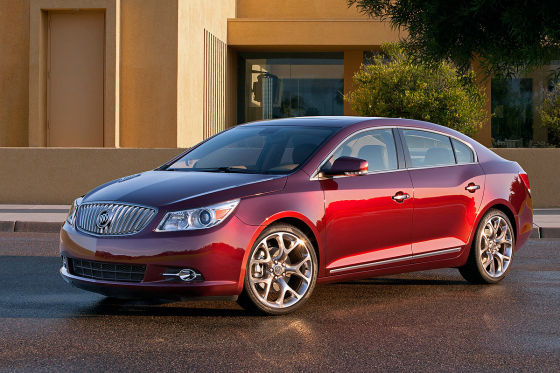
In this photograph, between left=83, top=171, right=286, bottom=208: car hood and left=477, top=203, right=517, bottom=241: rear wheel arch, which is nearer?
left=83, top=171, right=286, bottom=208: car hood

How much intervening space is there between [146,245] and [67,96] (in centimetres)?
1928

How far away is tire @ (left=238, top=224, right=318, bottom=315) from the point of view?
21.7 feet

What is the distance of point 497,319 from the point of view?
268 inches

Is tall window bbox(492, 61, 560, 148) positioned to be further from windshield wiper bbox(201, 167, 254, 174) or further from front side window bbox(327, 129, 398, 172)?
windshield wiper bbox(201, 167, 254, 174)

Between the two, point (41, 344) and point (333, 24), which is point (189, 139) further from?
point (41, 344)

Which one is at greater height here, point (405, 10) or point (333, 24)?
point (333, 24)

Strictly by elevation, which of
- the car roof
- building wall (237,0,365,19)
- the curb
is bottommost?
the curb

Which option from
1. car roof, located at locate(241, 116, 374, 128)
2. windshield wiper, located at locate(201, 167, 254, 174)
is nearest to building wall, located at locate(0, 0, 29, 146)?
car roof, located at locate(241, 116, 374, 128)

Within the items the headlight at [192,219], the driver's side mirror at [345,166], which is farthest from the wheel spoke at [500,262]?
the headlight at [192,219]

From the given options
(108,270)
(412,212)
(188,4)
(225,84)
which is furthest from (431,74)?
(108,270)

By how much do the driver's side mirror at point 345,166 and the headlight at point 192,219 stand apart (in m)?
1.08

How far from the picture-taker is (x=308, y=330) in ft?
20.6

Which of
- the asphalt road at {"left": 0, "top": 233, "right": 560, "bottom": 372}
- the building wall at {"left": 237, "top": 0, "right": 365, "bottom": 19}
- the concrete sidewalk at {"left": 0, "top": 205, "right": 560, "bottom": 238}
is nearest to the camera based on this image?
the asphalt road at {"left": 0, "top": 233, "right": 560, "bottom": 372}

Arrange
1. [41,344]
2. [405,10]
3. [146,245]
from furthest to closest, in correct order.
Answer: [405,10] < [146,245] < [41,344]
